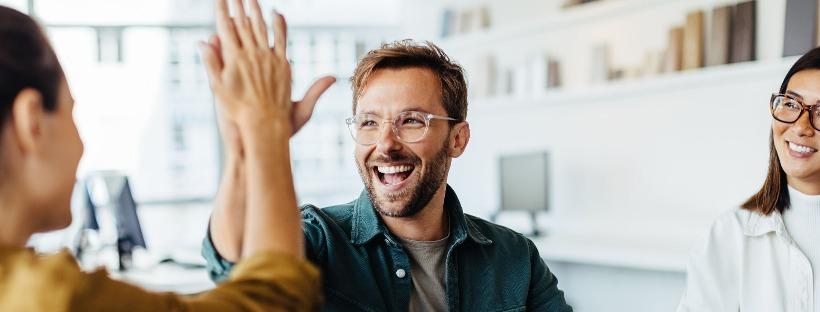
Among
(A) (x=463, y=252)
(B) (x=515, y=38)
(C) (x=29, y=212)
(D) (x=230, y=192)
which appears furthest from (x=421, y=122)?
(B) (x=515, y=38)

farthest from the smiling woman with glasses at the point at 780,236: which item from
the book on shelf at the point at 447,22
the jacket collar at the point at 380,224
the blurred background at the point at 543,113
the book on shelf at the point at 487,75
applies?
the book on shelf at the point at 447,22

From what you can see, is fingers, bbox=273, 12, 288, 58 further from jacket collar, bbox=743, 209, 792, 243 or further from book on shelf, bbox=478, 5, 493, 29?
book on shelf, bbox=478, 5, 493, 29

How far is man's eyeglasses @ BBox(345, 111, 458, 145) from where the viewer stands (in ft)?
5.61

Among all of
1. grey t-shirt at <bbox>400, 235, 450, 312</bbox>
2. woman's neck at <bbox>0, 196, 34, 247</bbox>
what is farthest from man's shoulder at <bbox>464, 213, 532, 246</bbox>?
woman's neck at <bbox>0, 196, 34, 247</bbox>

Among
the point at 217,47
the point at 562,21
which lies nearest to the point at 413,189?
Result: the point at 217,47

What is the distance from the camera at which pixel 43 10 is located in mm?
5410

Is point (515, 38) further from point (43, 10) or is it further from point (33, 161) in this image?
point (33, 161)

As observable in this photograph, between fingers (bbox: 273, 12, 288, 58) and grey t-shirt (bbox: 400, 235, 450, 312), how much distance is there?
775 millimetres

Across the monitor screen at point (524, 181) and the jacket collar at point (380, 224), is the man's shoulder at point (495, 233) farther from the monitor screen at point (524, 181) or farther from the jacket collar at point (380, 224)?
the monitor screen at point (524, 181)

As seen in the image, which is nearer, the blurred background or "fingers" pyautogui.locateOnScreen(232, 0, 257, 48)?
"fingers" pyautogui.locateOnScreen(232, 0, 257, 48)

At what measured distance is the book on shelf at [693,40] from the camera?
3.75 m

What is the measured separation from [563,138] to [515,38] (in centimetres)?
71

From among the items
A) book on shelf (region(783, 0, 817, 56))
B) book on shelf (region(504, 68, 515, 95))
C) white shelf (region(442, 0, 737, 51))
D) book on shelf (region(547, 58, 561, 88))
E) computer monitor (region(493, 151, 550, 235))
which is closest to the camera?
book on shelf (region(783, 0, 817, 56))

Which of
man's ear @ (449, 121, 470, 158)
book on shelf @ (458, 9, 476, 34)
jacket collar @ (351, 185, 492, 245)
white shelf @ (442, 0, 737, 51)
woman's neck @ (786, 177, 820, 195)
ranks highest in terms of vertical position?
book on shelf @ (458, 9, 476, 34)
